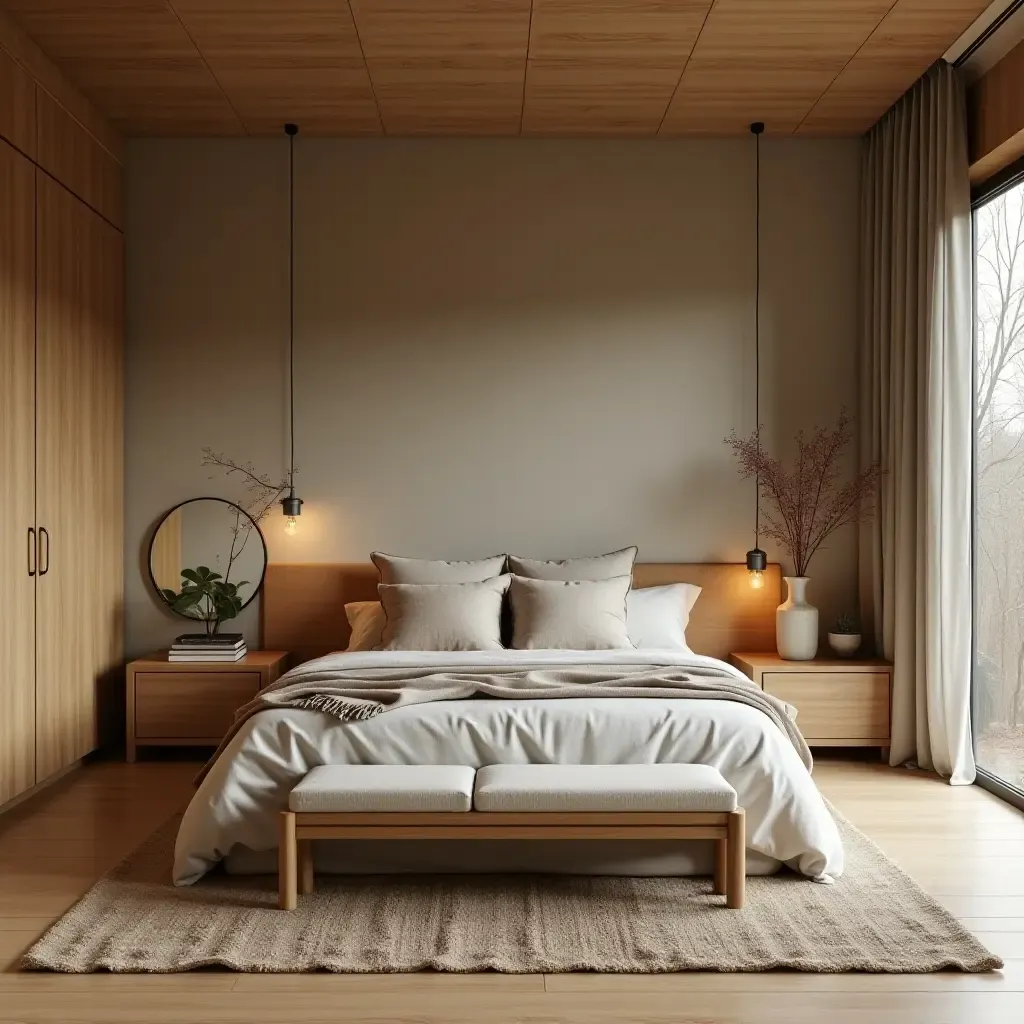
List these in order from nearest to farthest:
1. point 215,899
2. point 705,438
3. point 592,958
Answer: point 592,958 → point 215,899 → point 705,438

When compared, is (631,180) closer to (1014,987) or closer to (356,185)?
(356,185)

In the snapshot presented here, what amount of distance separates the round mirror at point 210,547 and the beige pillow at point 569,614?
53.9 inches

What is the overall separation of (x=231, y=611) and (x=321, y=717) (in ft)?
6.33

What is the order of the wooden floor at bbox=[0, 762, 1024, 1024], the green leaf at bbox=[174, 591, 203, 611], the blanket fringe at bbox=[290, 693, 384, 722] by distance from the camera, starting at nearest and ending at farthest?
the wooden floor at bbox=[0, 762, 1024, 1024]
the blanket fringe at bbox=[290, 693, 384, 722]
the green leaf at bbox=[174, 591, 203, 611]

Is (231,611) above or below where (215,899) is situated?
above

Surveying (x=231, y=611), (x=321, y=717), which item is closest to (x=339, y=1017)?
(x=321, y=717)

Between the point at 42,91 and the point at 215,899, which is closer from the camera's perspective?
the point at 215,899

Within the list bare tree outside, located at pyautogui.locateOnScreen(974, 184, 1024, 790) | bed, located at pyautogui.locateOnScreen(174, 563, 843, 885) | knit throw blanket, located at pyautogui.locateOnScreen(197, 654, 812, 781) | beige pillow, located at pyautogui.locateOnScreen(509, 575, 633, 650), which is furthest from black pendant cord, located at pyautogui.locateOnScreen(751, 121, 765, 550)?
bed, located at pyautogui.locateOnScreen(174, 563, 843, 885)

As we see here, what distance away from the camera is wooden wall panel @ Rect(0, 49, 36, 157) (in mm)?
4125

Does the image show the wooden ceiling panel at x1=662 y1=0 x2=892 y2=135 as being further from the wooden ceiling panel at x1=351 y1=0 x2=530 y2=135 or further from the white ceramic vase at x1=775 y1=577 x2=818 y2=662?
the white ceramic vase at x1=775 y1=577 x2=818 y2=662

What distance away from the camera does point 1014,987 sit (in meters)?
2.66

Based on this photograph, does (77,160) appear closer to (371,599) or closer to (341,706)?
(371,599)

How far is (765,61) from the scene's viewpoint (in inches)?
179

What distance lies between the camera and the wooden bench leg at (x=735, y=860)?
10.2ft
